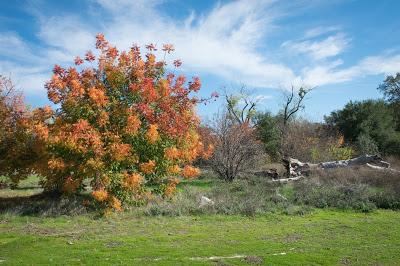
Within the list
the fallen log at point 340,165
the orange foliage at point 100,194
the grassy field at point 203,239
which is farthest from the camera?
the fallen log at point 340,165

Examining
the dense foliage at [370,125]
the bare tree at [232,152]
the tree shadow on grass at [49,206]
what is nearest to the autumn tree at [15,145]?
the tree shadow on grass at [49,206]

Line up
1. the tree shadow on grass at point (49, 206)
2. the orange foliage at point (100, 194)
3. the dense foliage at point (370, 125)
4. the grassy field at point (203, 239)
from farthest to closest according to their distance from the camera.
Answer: the dense foliage at point (370, 125) < the tree shadow on grass at point (49, 206) < the orange foliage at point (100, 194) < the grassy field at point (203, 239)

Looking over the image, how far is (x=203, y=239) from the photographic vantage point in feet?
36.5

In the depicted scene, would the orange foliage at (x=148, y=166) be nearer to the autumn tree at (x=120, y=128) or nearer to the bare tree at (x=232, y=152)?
the autumn tree at (x=120, y=128)

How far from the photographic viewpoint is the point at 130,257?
30.4 feet

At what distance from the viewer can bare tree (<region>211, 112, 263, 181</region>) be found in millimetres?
25016

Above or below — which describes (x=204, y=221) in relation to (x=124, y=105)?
below

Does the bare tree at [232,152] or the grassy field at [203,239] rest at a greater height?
the bare tree at [232,152]

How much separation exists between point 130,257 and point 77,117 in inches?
289

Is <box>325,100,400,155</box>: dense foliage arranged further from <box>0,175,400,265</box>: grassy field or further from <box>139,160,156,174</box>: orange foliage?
<box>139,160,156,174</box>: orange foliage

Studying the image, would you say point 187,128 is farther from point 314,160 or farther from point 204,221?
point 314,160

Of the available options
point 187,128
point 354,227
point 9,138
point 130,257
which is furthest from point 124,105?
point 354,227

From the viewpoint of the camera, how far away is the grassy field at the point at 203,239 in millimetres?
9102

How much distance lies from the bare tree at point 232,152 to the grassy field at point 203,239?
10.1 metres
